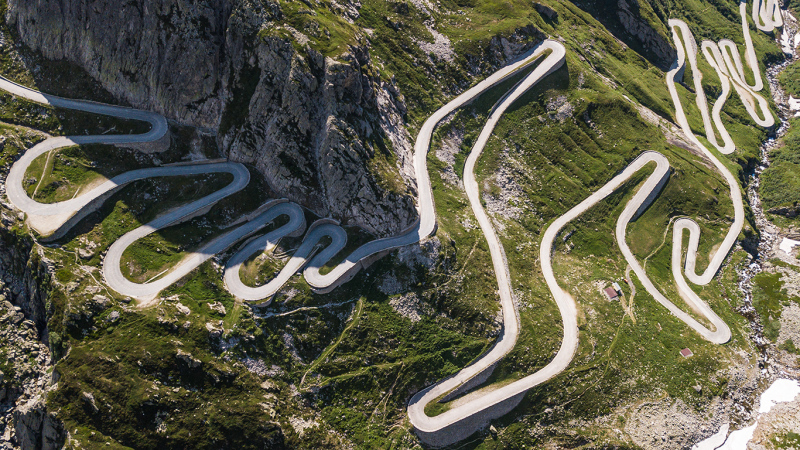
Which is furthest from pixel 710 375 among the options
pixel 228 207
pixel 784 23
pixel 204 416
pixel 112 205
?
pixel 784 23

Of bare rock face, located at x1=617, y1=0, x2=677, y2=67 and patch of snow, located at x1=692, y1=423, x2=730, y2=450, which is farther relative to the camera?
bare rock face, located at x1=617, y1=0, x2=677, y2=67

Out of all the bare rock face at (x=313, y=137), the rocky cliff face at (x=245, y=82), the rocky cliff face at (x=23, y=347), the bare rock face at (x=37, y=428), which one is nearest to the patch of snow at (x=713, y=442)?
the bare rock face at (x=313, y=137)

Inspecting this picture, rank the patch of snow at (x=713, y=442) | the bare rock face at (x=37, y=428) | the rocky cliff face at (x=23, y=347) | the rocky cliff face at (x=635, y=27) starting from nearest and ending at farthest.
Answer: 1. the bare rock face at (x=37, y=428)
2. the rocky cliff face at (x=23, y=347)
3. the patch of snow at (x=713, y=442)
4. the rocky cliff face at (x=635, y=27)

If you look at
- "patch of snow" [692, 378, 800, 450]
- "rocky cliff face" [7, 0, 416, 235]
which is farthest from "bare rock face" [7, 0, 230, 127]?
"patch of snow" [692, 378, 800, 450]

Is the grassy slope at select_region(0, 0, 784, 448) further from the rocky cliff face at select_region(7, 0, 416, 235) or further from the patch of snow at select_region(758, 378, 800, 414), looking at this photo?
the patch of snow at select_region(758, 378, 800, 414)

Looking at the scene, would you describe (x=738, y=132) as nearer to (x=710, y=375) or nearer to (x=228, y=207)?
(x=710, y=375)

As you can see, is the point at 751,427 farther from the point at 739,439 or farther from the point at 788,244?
the point at 788,244

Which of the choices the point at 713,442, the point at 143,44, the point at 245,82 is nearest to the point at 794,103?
the point at 713,442

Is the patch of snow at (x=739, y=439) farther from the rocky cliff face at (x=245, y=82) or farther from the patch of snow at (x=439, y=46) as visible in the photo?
the patch of snow at (x=439, y=46)
